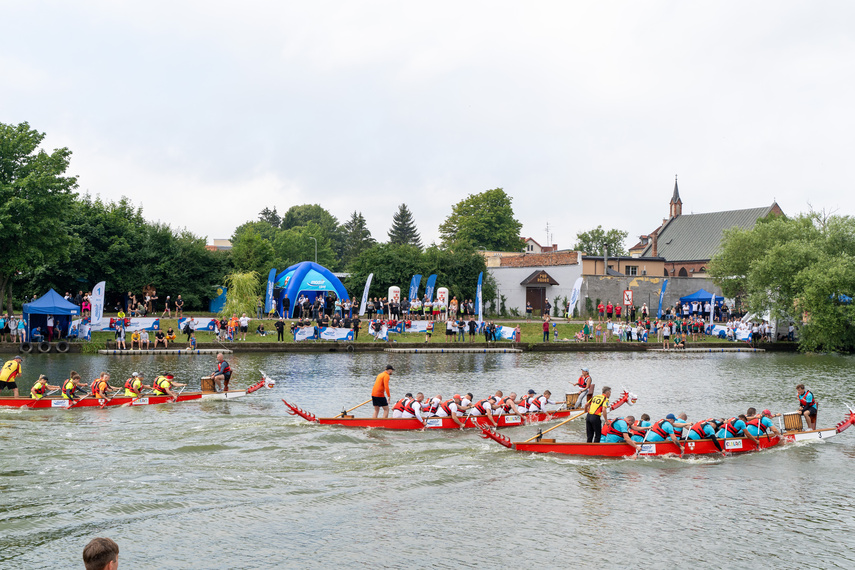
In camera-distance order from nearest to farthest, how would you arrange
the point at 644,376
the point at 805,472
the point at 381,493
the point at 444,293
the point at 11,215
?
the point at 381,493, the point at 805,472, the point at 644,376, the point at 11,215, the point at 444,293

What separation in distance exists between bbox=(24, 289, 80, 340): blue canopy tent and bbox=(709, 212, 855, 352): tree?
45.5 m

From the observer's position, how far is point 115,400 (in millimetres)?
25422

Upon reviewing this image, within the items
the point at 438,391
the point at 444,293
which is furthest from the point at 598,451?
the point at 444,293

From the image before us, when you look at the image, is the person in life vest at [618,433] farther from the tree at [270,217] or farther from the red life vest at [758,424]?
the tree at [270,217]

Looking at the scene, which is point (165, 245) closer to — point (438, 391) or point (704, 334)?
point (438, 391)

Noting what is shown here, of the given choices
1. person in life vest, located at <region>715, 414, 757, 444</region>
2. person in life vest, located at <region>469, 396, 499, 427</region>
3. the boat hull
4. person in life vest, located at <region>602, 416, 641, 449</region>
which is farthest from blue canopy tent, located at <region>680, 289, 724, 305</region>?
person in life vest, located at <region>602, 416, 641, 449</region>

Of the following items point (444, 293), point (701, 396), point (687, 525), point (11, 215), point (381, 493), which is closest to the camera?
point (687, 525)

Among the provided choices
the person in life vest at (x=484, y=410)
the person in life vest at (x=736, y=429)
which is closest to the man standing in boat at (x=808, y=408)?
the person in life vest at (x=736, y=429)

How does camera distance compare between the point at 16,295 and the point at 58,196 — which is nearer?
the point at 58,196

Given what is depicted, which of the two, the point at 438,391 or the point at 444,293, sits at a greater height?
the point at 444,293

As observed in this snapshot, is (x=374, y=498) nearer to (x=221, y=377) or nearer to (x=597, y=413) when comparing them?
(x=597, y=413)

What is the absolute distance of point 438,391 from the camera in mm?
30062

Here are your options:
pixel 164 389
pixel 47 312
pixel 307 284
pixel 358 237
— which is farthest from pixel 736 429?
pixel 358 237

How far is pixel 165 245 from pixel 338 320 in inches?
703
